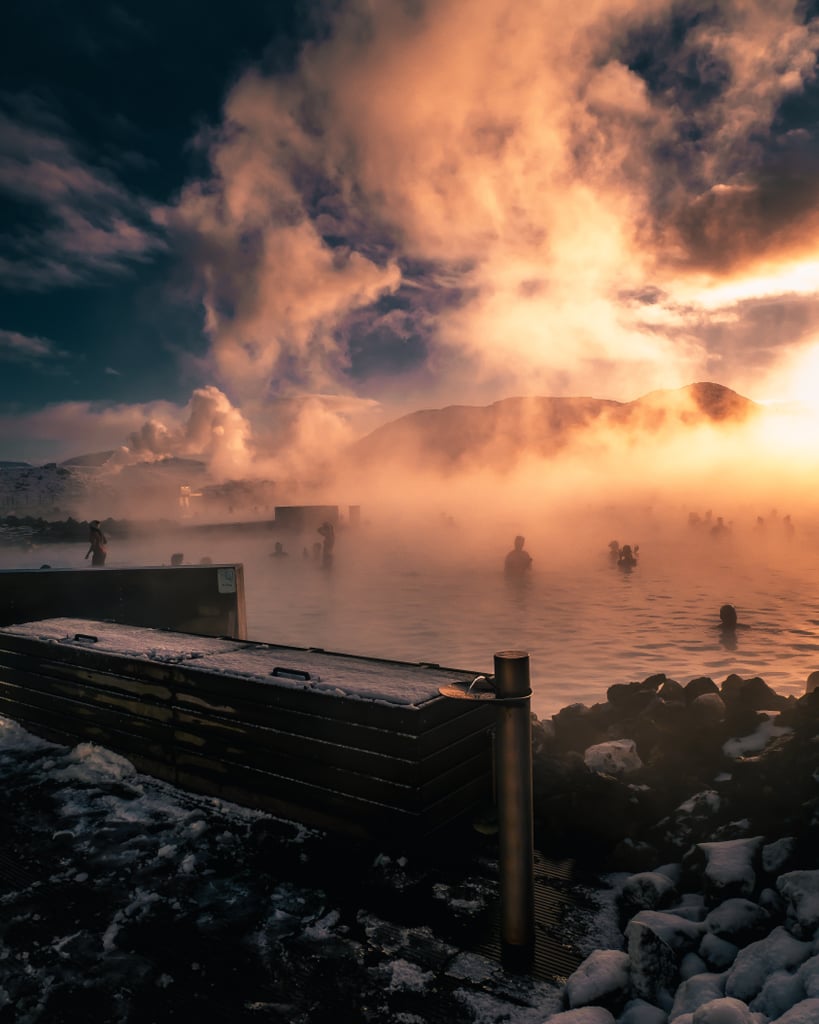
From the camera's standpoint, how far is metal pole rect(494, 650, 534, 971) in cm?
334

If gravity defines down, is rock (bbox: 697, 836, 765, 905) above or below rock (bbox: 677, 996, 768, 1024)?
below

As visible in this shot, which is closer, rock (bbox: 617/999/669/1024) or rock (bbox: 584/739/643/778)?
rock (bbox: 617/999/669/1024)

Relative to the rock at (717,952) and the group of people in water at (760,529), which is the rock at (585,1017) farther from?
the group of people in water at (760,529)

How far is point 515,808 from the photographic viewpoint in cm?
336

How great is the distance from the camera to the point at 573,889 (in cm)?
409

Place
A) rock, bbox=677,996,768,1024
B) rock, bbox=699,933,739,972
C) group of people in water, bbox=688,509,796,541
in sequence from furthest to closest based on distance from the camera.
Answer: group of people in water, bbox=688,509,796,541 < rock, bbox=699,933,739,972 < rock, bbox=677,996,768,1024

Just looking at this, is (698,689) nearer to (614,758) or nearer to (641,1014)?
(614,758)

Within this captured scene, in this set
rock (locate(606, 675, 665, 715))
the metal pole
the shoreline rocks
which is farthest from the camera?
rock (locate(606, 675, 665, 715))

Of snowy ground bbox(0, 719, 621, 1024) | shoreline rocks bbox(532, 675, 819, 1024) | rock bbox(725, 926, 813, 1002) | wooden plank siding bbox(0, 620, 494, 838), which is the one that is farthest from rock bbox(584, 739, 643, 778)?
rock bbox(725, 926, 813, 1002)

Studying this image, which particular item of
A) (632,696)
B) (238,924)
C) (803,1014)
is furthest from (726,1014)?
(632,696)

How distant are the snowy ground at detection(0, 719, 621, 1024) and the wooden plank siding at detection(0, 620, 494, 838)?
315 mm

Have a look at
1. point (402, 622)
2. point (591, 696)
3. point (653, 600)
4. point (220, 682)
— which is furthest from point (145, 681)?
point (653, 600)

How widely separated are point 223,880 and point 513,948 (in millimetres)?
1901

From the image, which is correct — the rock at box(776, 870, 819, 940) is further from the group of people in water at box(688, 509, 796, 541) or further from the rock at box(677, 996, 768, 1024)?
the group of people in water at box(688, 509, 796, 541)
